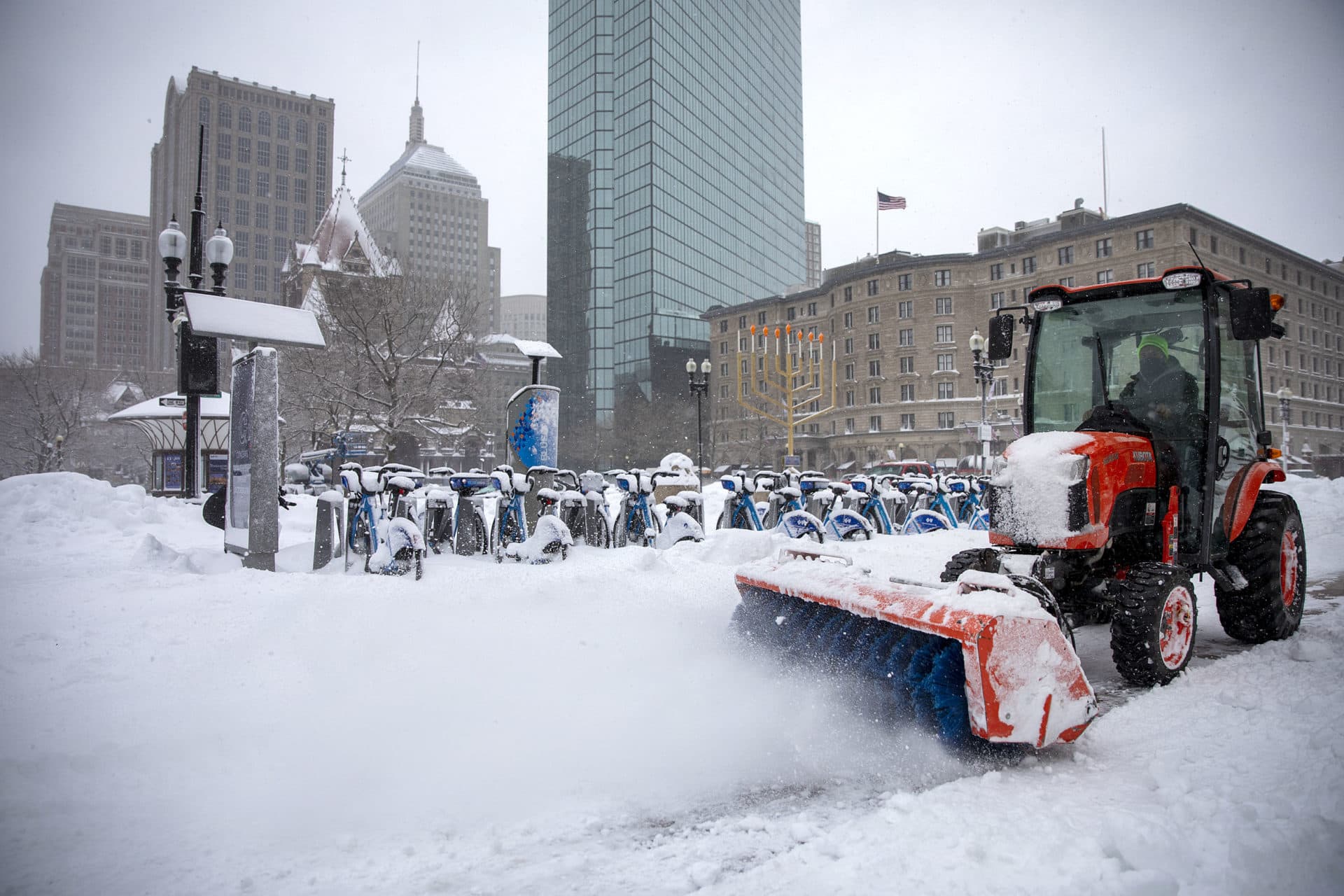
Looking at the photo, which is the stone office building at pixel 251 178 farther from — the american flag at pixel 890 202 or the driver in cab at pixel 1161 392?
the driver in cab at pixel 1161 392

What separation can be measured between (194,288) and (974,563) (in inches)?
498

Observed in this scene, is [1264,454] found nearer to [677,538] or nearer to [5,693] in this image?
[677,538]

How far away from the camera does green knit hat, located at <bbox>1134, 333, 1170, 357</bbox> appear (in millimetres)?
4793

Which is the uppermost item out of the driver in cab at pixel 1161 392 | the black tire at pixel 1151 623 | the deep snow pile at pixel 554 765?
the driver in cab at pixel 1161 392

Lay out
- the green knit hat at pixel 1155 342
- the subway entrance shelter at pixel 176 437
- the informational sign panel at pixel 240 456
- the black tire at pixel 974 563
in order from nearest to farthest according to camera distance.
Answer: the black tire at pixel 974 563, the green knit hat at pixel 1155 342, the informational sign panel at pixel 240 456, the subway entrance shelter at pixel 176 437

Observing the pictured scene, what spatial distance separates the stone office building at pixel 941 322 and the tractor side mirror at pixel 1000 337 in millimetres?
42817

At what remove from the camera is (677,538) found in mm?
8086

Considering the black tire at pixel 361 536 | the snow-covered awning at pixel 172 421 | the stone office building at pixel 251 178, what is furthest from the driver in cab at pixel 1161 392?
the stone office building at pixel 251 178

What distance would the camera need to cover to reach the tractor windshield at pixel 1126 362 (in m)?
4.68

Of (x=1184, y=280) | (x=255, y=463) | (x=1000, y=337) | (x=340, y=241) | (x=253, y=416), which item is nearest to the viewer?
(x=1184, y=280)

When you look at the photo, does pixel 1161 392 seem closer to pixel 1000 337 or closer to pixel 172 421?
pixel 1000 337

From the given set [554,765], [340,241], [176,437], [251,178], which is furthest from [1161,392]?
[251,178]

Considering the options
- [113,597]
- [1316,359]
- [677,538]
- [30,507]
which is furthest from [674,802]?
[1316,359]

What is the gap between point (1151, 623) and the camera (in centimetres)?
381
